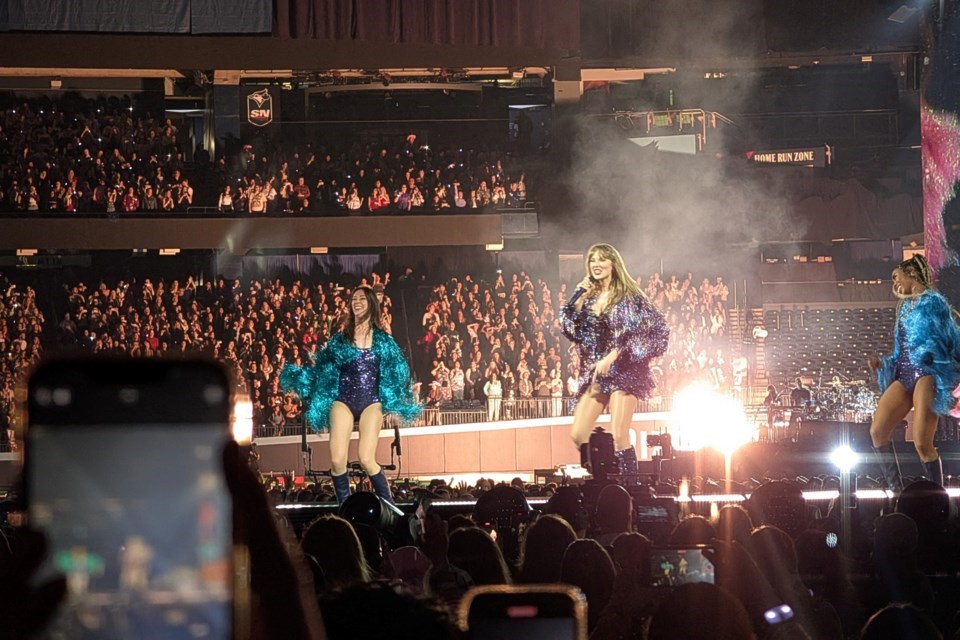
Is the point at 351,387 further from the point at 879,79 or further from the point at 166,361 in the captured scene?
the point at 879,79

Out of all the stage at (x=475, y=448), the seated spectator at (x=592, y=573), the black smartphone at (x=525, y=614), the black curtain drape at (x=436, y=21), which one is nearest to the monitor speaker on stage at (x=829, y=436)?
the stage at (x=475, y=448)

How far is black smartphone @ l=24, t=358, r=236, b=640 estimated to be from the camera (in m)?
1.44

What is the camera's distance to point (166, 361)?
5.12ft

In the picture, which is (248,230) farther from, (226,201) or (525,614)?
(525,614)

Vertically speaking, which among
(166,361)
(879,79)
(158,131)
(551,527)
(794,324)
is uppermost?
(879,79)

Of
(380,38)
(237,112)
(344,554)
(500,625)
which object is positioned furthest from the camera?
(237,112)

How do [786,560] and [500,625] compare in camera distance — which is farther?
[786,560]

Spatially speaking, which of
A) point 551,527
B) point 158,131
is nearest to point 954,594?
point 551,527

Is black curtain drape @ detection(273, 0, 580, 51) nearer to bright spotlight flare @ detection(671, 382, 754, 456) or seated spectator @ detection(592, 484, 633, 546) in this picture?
bright spotlight flare @ detection(671, 382, 754, 456)

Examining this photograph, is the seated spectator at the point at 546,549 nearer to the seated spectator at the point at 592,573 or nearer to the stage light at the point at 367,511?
the seated spectator at the point at 592,573

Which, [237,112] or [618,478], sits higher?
[237,112]

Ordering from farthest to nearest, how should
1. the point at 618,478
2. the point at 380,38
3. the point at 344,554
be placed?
the point at 380,38 < the point at 618,478 < the point at 344,554

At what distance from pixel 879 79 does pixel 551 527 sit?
1106 inches

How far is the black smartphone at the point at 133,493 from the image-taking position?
4.73ft
